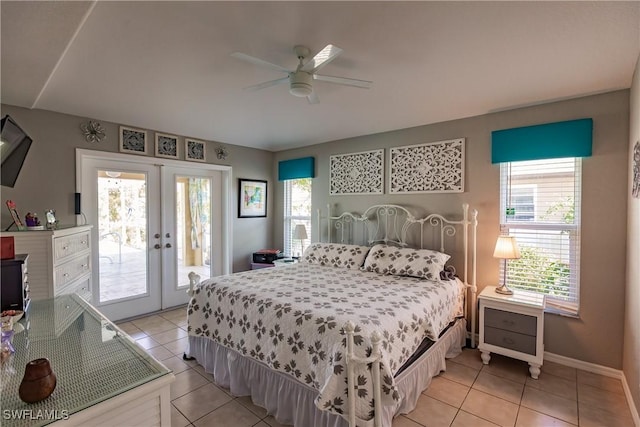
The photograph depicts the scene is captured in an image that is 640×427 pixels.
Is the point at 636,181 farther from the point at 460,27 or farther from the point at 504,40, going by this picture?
the point at 460,27

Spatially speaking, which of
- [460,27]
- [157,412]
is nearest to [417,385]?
[157,412]

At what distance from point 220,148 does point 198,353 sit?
2.87 metres

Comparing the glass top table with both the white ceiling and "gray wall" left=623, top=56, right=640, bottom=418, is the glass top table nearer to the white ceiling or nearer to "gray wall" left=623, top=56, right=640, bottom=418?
the white ceiling

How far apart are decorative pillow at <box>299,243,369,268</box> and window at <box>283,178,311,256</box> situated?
2.64 ft

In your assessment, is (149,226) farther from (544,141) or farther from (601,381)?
(601,381)

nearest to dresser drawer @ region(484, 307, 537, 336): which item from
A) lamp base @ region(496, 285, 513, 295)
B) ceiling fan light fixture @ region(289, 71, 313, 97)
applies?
lamp base @ region(496, 285, 513, 295)

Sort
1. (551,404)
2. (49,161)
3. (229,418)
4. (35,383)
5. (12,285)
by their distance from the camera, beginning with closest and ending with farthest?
(35,383)
(12,285)
(229,418)
(551,404)
(49,161)

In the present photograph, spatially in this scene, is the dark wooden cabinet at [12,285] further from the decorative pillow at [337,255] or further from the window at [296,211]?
the window at [296,211]

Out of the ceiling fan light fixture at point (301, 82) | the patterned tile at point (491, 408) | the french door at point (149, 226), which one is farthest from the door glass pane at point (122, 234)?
the patterned tile at point (491, 408)

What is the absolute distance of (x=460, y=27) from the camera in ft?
5.52

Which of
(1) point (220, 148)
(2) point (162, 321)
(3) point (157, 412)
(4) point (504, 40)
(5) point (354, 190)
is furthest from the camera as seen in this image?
(1) point (220, 148)

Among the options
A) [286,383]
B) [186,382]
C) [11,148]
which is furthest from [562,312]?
[11,148]

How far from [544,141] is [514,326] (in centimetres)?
169

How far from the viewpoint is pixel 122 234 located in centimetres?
369
